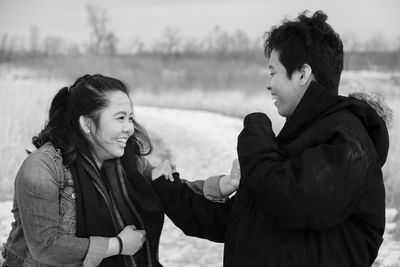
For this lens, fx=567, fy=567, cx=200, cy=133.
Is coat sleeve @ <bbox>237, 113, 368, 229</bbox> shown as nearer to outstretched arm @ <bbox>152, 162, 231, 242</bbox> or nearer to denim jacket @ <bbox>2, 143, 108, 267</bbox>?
outstretched arm @ <bbox>152, 162, 231, 242</bbox>

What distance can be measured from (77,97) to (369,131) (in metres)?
1.19

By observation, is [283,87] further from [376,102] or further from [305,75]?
[376,102]

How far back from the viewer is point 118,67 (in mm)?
16094

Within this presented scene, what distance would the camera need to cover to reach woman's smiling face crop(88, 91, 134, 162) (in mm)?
2363

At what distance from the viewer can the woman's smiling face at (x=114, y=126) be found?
7.75 feet

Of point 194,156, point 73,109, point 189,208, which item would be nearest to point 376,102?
point 189,208

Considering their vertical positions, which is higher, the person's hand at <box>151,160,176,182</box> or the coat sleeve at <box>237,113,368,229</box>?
the coat sleeve at <box>237,113,368,229</box>

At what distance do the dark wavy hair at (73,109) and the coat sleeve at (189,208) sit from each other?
15.5 inches

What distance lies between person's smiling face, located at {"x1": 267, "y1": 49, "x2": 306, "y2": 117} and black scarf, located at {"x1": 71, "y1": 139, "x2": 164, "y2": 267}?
723mm

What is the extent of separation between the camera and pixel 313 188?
1.72 meters

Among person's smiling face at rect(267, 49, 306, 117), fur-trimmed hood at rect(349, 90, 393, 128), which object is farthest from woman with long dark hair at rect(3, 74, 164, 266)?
fur-trimmed hood at rect(349, 90, 393, 128)

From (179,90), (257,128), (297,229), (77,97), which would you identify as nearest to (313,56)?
(257,128)

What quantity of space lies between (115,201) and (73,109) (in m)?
0.43

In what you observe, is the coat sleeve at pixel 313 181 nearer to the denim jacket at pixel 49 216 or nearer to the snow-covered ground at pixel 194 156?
the denim jacket at pixel 49 216
